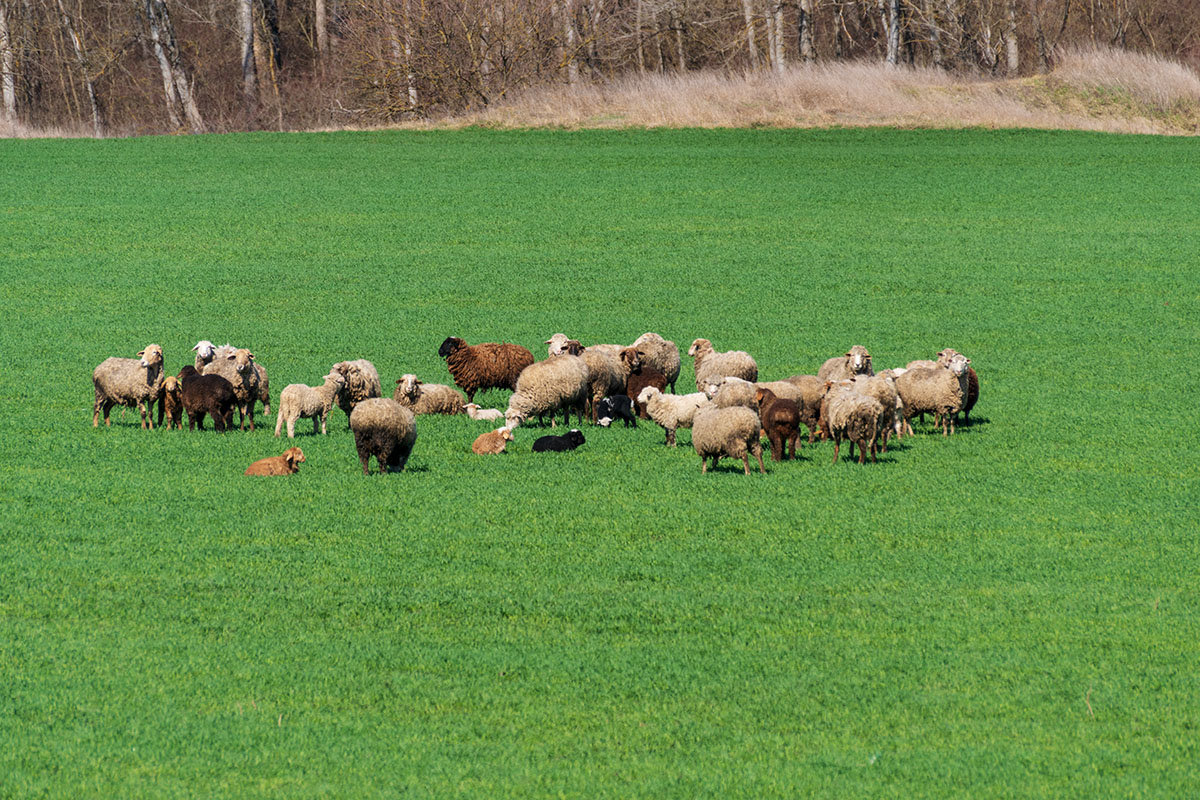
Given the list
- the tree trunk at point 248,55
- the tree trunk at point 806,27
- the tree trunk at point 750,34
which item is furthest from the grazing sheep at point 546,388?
the tree trunk at point 248,55

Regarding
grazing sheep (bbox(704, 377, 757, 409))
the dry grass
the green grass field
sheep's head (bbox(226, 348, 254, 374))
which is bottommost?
the green grass field

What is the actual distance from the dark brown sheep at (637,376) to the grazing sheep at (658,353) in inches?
7.5

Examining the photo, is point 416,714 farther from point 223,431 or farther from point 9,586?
point 223,431

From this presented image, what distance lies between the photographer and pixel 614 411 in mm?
16078

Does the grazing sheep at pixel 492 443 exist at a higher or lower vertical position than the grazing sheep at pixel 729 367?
lower

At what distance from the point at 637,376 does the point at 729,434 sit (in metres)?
4.49

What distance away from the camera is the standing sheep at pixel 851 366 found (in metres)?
15.5

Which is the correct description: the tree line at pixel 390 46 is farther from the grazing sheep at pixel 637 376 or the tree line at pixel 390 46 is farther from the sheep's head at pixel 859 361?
the sheep's head at pixel 859 361

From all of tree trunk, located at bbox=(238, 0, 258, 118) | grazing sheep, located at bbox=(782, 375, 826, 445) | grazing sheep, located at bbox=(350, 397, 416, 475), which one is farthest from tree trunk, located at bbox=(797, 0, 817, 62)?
grazing sheep, located at bbox=(350, 397, 416, 475)

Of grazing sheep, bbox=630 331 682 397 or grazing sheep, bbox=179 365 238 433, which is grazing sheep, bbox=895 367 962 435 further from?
grazing sheep, bbox=179 365 238 433

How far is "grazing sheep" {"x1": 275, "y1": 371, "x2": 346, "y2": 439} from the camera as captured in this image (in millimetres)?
14883

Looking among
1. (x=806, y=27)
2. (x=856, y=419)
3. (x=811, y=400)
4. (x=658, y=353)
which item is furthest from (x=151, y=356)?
(x=806, y=27)

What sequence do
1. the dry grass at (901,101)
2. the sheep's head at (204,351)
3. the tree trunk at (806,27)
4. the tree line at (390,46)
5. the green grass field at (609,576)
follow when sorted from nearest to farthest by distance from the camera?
the green grass field at (609,576), the sheep's head at (204,351), the dry grass at (901,101), the tree line at (390,46), the tree trunk at (806,27)

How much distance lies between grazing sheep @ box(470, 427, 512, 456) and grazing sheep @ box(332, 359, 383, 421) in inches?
64.8
